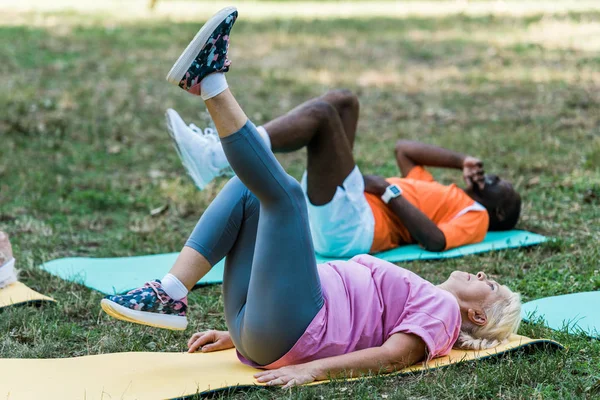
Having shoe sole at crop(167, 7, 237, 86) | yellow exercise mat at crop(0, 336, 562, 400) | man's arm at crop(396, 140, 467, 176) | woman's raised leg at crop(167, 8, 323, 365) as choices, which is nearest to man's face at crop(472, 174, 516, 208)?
man's arm at crop(396, 140, 467, 176)

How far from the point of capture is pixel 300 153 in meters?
7.43

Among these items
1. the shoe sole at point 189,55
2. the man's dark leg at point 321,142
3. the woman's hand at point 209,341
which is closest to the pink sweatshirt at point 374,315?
the woman's hand at point 209,341

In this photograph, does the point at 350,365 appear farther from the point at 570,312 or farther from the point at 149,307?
the point at 570,312

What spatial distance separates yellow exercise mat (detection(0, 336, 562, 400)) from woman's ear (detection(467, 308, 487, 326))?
11 centimetres

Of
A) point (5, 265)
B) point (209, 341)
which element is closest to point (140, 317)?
point (209, 341)

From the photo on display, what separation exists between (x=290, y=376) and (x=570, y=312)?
148 centimetres

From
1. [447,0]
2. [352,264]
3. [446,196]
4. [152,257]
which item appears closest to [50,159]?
[152,257]

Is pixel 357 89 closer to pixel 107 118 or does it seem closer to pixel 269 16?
pixel 107 118

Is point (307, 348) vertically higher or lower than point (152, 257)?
higher

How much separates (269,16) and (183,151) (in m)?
9.54

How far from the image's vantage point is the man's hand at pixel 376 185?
479 centimetres

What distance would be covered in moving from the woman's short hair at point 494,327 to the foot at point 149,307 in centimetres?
110

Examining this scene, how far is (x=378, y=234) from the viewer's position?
15.6ft

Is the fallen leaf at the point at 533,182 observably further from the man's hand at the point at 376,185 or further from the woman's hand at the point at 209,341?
the woman's hand at the point at 209,341
